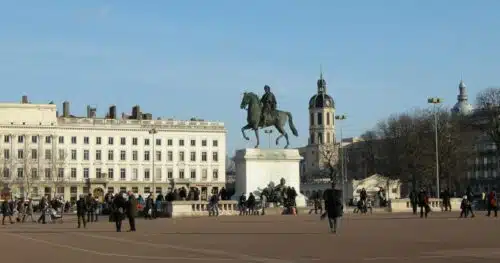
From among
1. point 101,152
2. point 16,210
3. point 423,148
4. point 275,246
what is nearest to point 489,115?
point 423,148

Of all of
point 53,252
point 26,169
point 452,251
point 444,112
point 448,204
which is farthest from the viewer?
point 26,169

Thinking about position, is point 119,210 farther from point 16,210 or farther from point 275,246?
point 16,210

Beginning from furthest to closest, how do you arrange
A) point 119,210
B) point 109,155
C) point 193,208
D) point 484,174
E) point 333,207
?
1. point 484,174
2. point 109,155
3. point 193,208
4. point 119,210
5. point 333,207

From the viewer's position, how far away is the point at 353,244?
23.8 metres

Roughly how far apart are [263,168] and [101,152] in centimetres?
9883

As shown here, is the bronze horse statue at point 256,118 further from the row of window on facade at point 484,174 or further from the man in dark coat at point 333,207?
the row of window on facade at point 484,174

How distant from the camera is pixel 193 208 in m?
53.8

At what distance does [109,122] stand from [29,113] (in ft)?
44.0

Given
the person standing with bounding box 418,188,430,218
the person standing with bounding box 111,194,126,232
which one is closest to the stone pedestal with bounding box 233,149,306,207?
the person standing with bounding box 418,188,430,218

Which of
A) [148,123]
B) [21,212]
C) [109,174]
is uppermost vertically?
[148,123]

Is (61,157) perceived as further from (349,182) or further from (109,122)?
(349,182)

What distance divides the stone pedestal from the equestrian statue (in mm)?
971

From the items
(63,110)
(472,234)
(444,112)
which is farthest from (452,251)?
(63,110)

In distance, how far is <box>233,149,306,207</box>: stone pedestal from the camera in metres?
57.6
